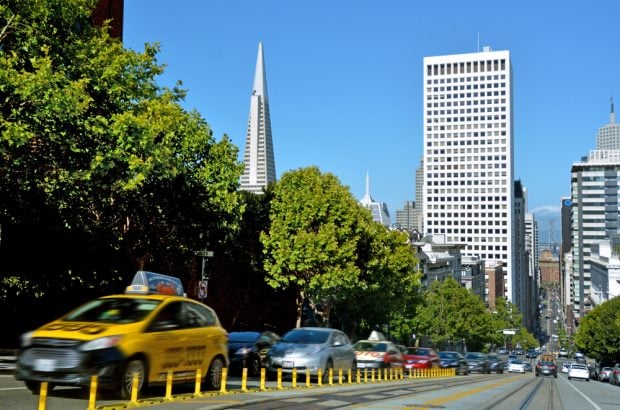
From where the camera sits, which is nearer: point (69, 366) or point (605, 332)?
point (69, 366)

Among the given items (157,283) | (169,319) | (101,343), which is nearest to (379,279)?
(157,283)

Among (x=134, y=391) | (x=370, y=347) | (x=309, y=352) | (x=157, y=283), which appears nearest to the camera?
→ (x=134, y=391)

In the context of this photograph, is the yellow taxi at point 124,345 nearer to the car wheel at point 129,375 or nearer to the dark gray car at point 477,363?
the car wheel at point 129,375

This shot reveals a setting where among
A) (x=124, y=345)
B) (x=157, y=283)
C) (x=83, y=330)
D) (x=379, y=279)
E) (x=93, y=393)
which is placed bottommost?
(x=93, y=393)

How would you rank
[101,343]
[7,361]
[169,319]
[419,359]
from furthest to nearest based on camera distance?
[419,359] < [7,361] < [169,319] < [101,343]

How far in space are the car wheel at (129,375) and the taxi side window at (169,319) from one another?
0.68m

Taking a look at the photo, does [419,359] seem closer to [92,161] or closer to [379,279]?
[379,279]

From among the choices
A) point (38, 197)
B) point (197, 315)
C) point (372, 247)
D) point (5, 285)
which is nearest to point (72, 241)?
point (5, 285)

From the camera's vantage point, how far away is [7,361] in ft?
78.2

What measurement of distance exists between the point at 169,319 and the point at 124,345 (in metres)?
1.56

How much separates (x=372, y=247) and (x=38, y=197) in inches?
1097

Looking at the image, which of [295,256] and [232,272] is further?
[232,272]

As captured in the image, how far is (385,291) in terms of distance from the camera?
5109 cm

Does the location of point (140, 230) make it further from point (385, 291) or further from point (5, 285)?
point (385, 291)
